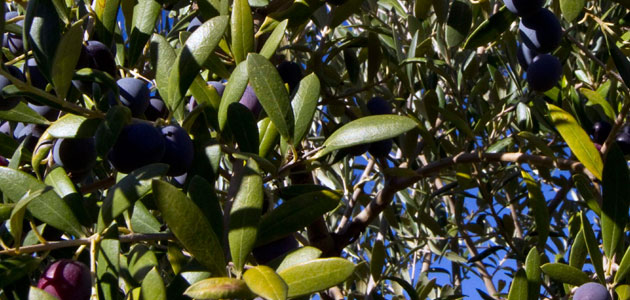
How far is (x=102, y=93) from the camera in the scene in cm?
108

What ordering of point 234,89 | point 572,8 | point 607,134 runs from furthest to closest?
point 607,134 → point 572,8 → point 234,89

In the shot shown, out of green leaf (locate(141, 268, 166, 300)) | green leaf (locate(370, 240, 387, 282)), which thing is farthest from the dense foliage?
green leaf (locate(370, 240, 387, 282))

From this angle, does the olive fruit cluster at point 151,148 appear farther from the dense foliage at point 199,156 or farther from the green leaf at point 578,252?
the green leaf at point 578,252

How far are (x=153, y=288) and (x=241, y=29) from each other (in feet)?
1.65

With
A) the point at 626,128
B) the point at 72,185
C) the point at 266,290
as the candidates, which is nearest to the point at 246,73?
the point at 72,185

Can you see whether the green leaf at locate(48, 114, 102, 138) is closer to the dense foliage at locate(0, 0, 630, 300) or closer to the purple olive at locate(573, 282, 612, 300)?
the dense foliage at locate(0, 0, 630, 300)

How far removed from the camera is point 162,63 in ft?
3.54

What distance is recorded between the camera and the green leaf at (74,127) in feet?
3.08

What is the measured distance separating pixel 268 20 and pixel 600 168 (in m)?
0.68

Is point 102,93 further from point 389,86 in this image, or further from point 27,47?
point 389,86

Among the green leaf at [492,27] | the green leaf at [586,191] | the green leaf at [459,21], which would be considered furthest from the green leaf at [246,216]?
the green leaf at [459,21]

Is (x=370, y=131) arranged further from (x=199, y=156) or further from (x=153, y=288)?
(x=153, y=288)

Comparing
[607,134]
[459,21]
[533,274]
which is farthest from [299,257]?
[607,134]

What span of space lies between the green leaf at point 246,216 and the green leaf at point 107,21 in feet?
1.74
